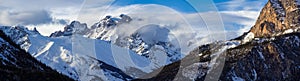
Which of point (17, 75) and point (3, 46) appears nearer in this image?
point (17, 75)

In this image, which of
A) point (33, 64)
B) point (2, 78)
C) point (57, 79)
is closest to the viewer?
point (2, 78)

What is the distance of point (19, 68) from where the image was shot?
384ft

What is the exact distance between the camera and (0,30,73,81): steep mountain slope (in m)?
97.7

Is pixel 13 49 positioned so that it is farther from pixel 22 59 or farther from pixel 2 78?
pixel 2 78

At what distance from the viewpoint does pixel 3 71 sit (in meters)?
99.9

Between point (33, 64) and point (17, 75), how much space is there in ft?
165

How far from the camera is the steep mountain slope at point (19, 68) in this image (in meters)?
97.7

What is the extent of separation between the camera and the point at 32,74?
99.6m

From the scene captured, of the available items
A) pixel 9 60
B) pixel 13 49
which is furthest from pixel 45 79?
pixel 13 49

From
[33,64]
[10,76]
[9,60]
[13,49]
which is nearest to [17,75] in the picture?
[10,76]

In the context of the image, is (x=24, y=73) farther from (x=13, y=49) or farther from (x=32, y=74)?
(x=13, y=49)

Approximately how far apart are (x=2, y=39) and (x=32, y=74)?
68.2 metres

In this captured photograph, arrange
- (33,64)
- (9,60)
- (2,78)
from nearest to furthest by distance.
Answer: (2,78), (9,60), (33,64)

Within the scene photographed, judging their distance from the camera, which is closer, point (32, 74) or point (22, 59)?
point (32, 74)
